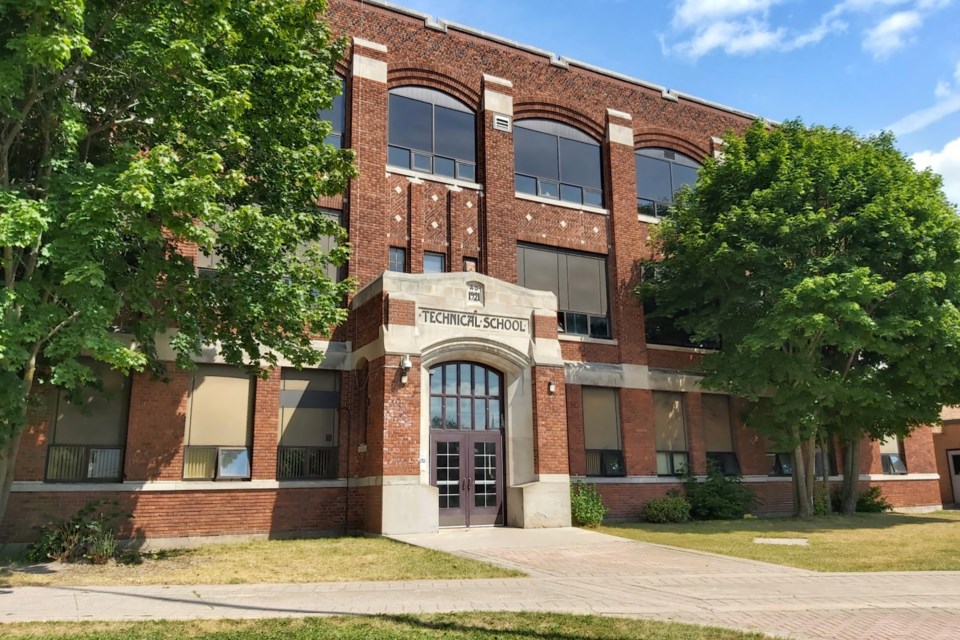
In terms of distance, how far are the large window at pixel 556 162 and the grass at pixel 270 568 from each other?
1241 centimetres

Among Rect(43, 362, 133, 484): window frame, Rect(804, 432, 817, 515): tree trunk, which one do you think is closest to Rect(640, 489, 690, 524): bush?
Rect(804, 432, 817, 515): tree trunk

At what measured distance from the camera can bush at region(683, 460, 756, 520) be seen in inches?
811

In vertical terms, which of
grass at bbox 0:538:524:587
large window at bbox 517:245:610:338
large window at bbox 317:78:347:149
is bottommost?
grass at bbox 0:538:524:587

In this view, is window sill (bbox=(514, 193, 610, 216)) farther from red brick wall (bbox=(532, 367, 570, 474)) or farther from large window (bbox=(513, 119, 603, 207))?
red brick wall (bbox=(532, 367, 570, 474))

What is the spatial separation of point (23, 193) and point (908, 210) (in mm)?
19665

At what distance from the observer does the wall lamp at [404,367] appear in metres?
16.4

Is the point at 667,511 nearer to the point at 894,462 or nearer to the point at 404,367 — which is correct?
the point at 404,367

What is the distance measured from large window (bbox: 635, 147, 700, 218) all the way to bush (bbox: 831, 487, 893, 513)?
10.9 metres

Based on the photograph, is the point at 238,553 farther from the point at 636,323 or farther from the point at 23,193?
the point at 636,323

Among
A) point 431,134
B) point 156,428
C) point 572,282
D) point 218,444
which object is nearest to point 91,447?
point 156,428

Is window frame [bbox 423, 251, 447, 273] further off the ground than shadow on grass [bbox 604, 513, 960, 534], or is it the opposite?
window frame [bbox 423, 251, 447, 273]

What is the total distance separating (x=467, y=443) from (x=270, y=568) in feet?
22.3

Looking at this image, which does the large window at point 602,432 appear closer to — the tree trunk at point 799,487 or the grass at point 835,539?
the grass at point 835,539

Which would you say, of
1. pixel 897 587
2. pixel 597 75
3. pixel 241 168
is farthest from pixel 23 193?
pixel 597 75
